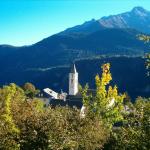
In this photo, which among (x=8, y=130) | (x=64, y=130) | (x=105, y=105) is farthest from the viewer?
(x=105, y=105)

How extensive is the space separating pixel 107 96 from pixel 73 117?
21393mm

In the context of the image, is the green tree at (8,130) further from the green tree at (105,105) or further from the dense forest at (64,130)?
the green tree at (105,105)

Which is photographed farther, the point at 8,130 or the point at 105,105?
the point at 105,105

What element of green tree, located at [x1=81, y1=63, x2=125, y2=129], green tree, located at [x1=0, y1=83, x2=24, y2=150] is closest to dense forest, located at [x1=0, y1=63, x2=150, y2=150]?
green tree, located at [x1=0, y1=83, x2=24, y2=150]

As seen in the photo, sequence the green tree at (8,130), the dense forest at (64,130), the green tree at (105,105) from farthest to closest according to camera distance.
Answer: the green tree at (105,105)
the green tree at (8,130)
the dense forest at (64,130)

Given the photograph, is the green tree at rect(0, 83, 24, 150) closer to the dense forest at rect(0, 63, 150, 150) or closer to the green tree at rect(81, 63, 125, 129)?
the dense forest at rect(0, 63, 150, 150)

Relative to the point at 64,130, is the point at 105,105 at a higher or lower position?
lower

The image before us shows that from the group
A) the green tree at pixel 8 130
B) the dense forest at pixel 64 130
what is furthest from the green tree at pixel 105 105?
the green tree at pixel 8 130

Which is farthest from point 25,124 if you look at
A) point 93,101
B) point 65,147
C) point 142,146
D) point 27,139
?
point 93,101

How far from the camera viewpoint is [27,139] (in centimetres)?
3008

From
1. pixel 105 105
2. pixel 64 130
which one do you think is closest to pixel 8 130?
pixel 64 130

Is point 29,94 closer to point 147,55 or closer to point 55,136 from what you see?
point 55,136

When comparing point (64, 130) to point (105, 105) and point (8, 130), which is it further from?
point (105, 105)

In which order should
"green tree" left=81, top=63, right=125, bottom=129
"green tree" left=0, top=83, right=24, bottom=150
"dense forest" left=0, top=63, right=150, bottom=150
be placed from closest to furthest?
"dense forest" left=0, top=63, right=150, bottom=150 < "green tree" left=0, top=83, right=24, bottom=150 < "green tree" left=81, top=63, right=125, bottom=129
